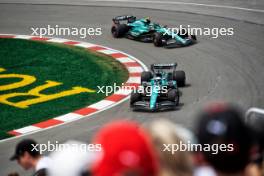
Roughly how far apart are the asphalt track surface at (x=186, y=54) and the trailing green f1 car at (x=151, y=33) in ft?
0.76

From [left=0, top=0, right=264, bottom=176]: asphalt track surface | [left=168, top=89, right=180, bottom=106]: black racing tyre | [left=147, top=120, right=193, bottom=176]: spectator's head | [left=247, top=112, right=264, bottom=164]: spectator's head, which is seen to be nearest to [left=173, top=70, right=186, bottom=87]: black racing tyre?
[left=0, top=0, right=264, bottom=176]: asphalt track surface

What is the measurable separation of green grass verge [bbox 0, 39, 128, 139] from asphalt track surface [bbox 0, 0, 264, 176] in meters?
0.85

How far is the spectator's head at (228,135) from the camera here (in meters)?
2.63

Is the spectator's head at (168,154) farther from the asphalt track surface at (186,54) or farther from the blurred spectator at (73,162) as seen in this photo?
the asphalt track surface at (186,54)

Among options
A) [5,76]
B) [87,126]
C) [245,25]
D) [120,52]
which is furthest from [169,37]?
[87,126]

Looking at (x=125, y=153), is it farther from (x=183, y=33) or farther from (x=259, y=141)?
(x=183, y=33)

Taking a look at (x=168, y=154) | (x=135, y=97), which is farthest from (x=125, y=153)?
(x=135, y=97)

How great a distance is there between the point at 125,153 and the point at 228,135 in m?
0.48

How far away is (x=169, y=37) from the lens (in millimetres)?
16531

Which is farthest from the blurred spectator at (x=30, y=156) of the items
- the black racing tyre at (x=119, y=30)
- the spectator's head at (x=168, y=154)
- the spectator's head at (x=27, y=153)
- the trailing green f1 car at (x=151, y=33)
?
the black racing tyre at (x=119, y=30)

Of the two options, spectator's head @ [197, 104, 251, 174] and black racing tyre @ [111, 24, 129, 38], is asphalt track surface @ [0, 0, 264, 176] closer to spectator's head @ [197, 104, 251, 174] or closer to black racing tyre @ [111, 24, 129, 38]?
black racing tyre @ [111, 24, 129, 38]

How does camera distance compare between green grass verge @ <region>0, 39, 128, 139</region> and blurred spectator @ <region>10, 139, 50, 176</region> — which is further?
green grass verge @ <region>0, 39, 128, 139</region>

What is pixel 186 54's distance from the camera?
624 inches

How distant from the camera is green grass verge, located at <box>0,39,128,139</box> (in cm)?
1208
